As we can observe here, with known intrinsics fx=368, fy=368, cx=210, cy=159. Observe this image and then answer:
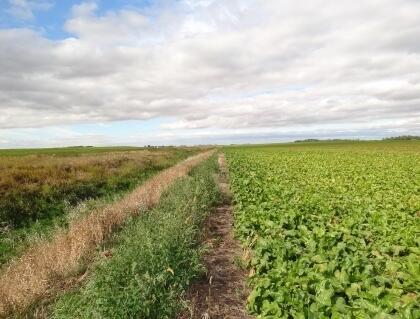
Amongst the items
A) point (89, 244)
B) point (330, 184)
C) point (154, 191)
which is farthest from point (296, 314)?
point (330, 184)

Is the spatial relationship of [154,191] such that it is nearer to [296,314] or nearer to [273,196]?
[273,196]

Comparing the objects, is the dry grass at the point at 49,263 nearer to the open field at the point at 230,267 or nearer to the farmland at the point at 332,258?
the open field at the point at 230,267

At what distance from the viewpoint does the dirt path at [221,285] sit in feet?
17.0

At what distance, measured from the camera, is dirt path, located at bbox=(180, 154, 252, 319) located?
5180 mm

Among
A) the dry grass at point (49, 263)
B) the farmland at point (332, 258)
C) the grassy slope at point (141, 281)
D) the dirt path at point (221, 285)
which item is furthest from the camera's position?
the dry grass at point (49, 263)

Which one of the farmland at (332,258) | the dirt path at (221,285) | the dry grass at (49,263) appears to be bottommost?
the dirt path at (221,285)

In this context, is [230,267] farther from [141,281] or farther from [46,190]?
[46,190]

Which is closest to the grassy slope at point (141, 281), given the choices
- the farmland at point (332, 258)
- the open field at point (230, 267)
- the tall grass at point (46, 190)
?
the open field at point (230, 267)

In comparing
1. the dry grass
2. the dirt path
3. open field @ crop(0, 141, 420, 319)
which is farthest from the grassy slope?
the dry grass

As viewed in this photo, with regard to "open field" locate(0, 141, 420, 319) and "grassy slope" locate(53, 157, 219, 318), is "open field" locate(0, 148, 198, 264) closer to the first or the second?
"open field" locate(0, 141, 420, 319)

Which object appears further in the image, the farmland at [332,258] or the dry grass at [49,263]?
the dry grass at [49,263]

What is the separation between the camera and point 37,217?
12.6 meters

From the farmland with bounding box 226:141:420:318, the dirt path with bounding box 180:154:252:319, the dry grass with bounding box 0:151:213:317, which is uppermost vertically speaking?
the farmland with bounding box 226:141:420:318

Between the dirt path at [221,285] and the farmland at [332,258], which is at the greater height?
the farmland at [332,258]
